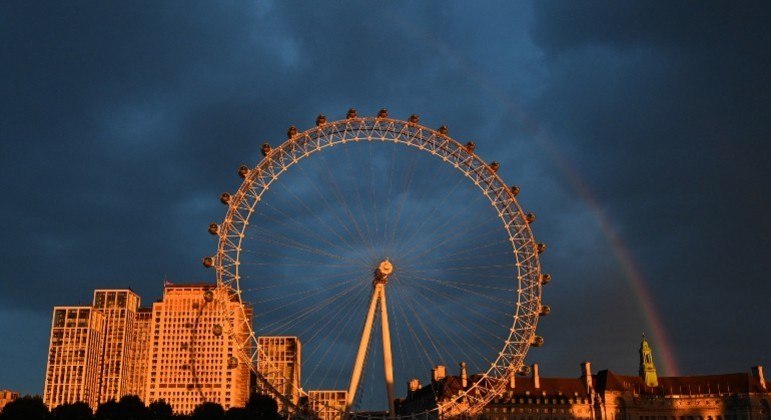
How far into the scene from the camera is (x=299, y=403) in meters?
64.0

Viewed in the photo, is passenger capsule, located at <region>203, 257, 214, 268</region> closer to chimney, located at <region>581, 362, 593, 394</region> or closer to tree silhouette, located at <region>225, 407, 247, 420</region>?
tree silhouette, located at <region>225, 407, 247, 420</region>

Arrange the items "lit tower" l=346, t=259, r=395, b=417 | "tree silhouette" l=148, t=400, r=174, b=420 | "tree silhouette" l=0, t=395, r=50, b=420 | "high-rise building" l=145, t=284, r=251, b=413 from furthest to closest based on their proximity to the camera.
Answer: "high-rise building" l=145, t=284, r=251, b=413
"tree silhouette" l=148, t=400, r=174, b=420
"tree silhouette" l=0, t=395, r=50, b=420
"lit tower" l=346, t=259, r=395, b=417

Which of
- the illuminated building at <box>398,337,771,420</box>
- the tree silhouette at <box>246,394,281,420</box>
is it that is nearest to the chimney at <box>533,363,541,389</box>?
the illuminated building at <box>398,337,771,420</box>

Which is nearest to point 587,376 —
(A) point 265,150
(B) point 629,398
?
(B) point 629,398

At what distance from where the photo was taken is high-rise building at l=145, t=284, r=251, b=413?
19125 centimetres

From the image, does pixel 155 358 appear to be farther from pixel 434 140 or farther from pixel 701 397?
pixel 434 140

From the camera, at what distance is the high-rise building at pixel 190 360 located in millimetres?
191250

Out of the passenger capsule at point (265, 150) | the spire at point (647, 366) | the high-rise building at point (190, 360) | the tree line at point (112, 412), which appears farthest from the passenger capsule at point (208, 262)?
the high-rise building at point (190, 360)

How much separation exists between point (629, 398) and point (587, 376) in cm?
731

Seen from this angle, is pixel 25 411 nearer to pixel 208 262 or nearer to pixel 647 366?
pixel 208 262

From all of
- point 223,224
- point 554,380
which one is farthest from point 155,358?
point 223,224

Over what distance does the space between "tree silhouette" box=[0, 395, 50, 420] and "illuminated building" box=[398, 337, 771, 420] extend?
5679 cm

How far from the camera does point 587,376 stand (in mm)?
128750

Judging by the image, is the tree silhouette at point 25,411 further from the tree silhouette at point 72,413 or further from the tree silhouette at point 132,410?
the tree silhouette at point 132,410
